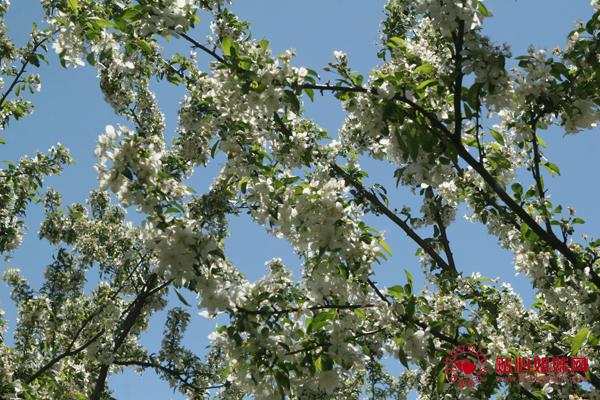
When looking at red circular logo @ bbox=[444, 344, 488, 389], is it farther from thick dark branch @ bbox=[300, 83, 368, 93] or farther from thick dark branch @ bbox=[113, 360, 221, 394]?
thick dark branch @ bbox=[113, 360, 221, 394]

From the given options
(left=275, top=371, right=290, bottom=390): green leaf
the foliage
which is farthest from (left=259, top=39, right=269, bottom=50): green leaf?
(left=275, top=371, right=290, bottom=390): green leaf

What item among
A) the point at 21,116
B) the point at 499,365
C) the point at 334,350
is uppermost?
the point at 21,116

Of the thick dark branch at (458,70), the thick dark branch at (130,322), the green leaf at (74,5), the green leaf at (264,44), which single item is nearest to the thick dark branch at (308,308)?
the thick dark branch at (458,70)

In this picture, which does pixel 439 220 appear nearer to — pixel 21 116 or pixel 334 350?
pixel 334 350

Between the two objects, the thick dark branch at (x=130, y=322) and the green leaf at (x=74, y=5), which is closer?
the green leaf at (x=74, y=5)

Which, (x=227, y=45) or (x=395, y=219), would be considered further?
(x=395, y=219)

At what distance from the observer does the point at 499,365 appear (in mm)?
4227

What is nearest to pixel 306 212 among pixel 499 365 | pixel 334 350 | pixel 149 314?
pixel 334 350

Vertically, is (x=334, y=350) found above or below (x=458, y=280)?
below

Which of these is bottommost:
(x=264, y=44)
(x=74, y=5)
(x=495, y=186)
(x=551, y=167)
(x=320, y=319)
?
(x=320, y=319)

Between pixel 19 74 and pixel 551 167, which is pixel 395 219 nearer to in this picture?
pixel 551 167

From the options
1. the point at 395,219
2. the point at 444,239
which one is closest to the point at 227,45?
the point at 395,219

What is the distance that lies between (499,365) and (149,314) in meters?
7.61

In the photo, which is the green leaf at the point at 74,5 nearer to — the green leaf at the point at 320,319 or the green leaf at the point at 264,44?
the green leaf at the point at 264,44
